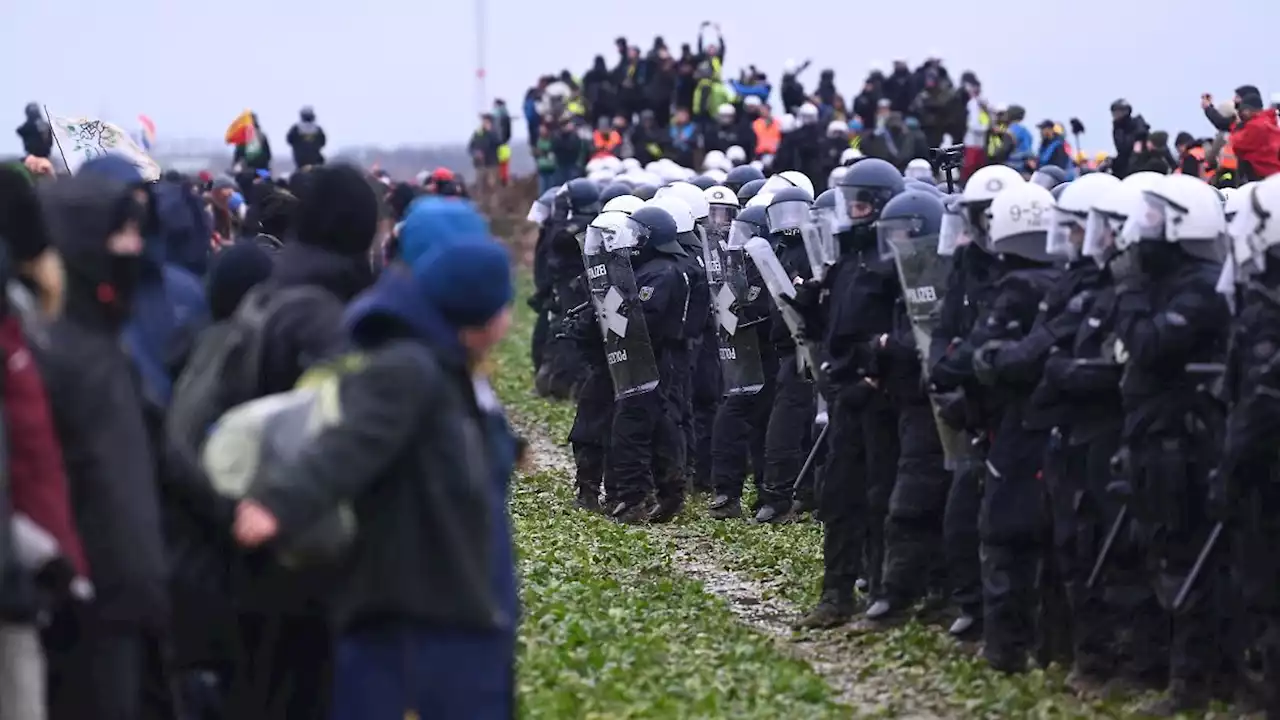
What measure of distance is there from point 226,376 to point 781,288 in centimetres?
803

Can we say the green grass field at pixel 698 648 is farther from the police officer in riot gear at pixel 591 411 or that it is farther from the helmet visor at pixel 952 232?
the helmet visor at pixel 952 232

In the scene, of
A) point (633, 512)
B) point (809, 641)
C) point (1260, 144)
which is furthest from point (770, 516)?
point (1260, 144)

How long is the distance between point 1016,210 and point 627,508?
7226 mm

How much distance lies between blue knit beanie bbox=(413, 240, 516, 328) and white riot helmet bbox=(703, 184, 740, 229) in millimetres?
12488

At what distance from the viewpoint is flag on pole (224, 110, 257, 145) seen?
39.7 meters

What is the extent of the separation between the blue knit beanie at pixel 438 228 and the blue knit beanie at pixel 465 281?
0.14 meters

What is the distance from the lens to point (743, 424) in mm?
18688

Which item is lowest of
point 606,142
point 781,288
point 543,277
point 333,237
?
point 543,277

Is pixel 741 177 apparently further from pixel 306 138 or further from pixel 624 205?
pixel 306 138

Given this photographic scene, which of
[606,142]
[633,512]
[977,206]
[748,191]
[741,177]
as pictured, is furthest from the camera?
[606,142]

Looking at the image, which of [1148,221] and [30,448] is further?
[1148,221]

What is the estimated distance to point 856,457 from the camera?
1387 cm

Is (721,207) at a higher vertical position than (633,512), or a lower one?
higher

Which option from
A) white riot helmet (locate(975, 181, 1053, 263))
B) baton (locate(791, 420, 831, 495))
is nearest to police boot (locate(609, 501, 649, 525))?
baton (locate(791, 420, 831, 495))
